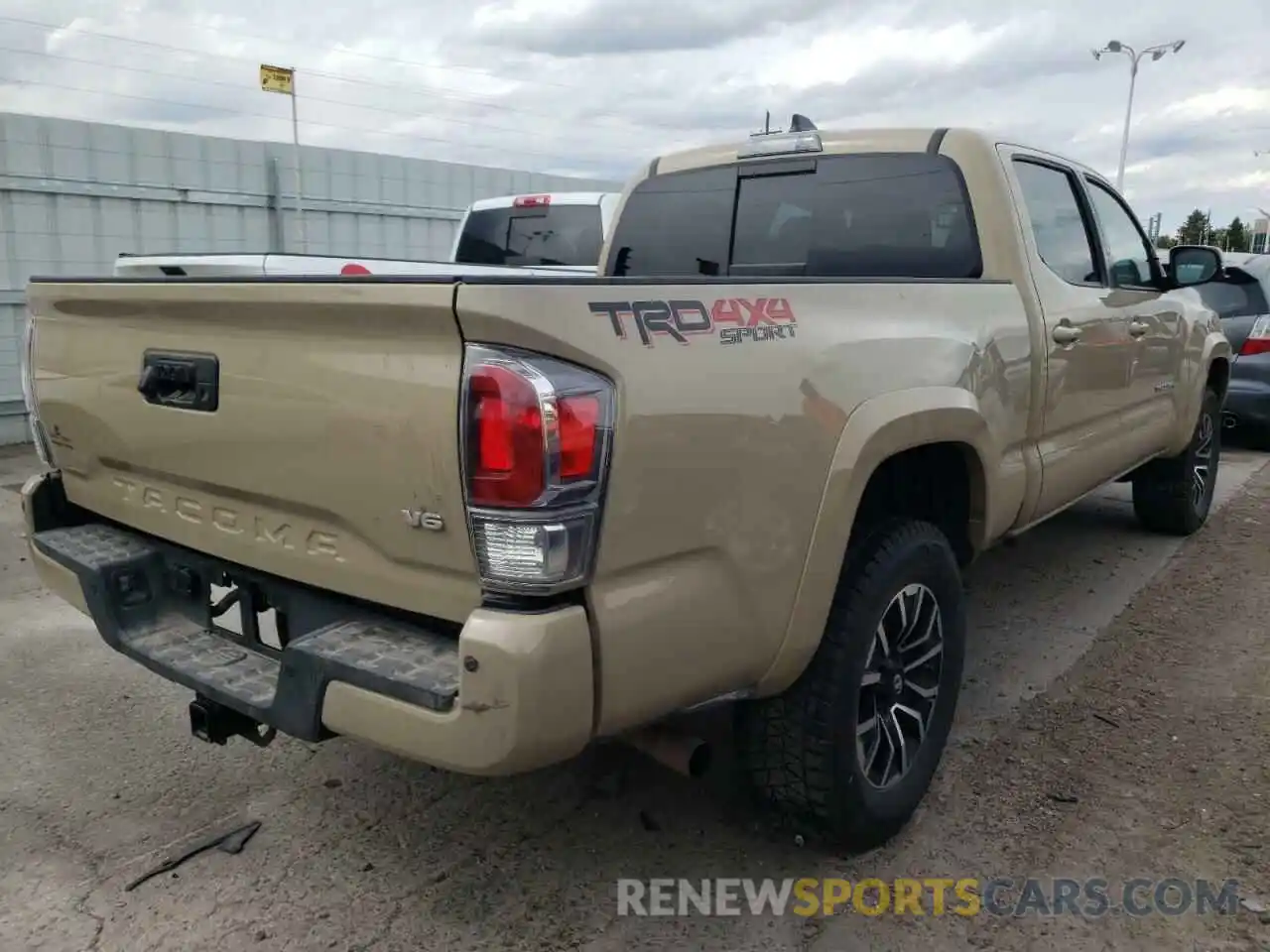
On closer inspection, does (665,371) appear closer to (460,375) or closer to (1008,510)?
(460,375)

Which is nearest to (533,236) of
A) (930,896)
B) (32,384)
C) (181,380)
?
(32,384)

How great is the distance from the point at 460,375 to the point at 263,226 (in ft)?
31.5

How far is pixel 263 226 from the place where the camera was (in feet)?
34.8

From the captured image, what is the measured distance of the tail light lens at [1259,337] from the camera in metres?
8.50

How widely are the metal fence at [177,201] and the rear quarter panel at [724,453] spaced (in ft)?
25.5

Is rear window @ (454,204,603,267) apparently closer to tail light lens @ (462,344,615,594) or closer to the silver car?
the silver car

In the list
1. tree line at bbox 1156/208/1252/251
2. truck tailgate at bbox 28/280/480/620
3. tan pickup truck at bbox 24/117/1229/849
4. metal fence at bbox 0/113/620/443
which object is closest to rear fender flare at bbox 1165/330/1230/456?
tan pickup truck at bbox 24/117/1229/849

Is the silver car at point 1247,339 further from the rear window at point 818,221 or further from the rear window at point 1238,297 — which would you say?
the rear window at point 818,221

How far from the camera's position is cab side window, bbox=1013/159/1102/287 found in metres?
3.88

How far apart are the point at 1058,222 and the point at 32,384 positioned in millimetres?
3613

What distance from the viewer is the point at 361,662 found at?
2.11 m

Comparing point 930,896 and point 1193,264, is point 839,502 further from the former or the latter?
point 1193,264

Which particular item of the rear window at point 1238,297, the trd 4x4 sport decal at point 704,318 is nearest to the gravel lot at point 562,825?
the trd 4x4 sport decal at point 704,318

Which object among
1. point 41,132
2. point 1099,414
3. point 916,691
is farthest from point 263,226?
point 916,691
